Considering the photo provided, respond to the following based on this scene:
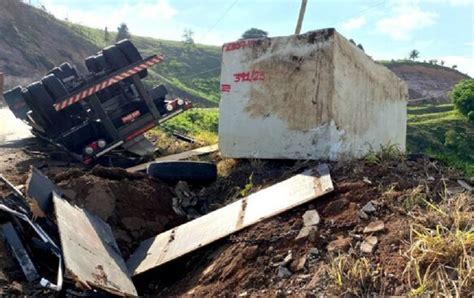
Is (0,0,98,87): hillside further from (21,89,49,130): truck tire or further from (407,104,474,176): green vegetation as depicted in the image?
(407,104,474,176): green vegetation

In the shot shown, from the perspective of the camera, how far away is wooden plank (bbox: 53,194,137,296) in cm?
369

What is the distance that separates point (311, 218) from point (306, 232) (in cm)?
22

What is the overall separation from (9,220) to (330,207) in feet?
9.50

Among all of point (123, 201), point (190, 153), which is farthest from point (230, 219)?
point (190, 153)

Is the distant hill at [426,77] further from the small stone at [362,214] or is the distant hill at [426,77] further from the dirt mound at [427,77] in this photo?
the small stone at [362,214]

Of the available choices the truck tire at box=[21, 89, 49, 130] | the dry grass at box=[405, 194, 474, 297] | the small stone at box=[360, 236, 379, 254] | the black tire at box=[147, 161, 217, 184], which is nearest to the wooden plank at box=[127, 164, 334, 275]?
the small stone at box=[360, 236, 379, 254]

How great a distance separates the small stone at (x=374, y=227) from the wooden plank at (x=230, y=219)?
2.15ft

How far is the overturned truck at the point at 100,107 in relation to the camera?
801cm

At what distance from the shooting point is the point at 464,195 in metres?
3.97

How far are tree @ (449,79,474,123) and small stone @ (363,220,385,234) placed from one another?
3648 cm

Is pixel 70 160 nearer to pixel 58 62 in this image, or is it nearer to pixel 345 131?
pixel 345 131

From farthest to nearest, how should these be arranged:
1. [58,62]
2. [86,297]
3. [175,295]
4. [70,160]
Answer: [58,62] < [70,160] < [175,295] < [86,297]

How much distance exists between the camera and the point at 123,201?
5586 mm

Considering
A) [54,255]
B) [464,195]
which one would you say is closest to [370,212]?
[464,195]
